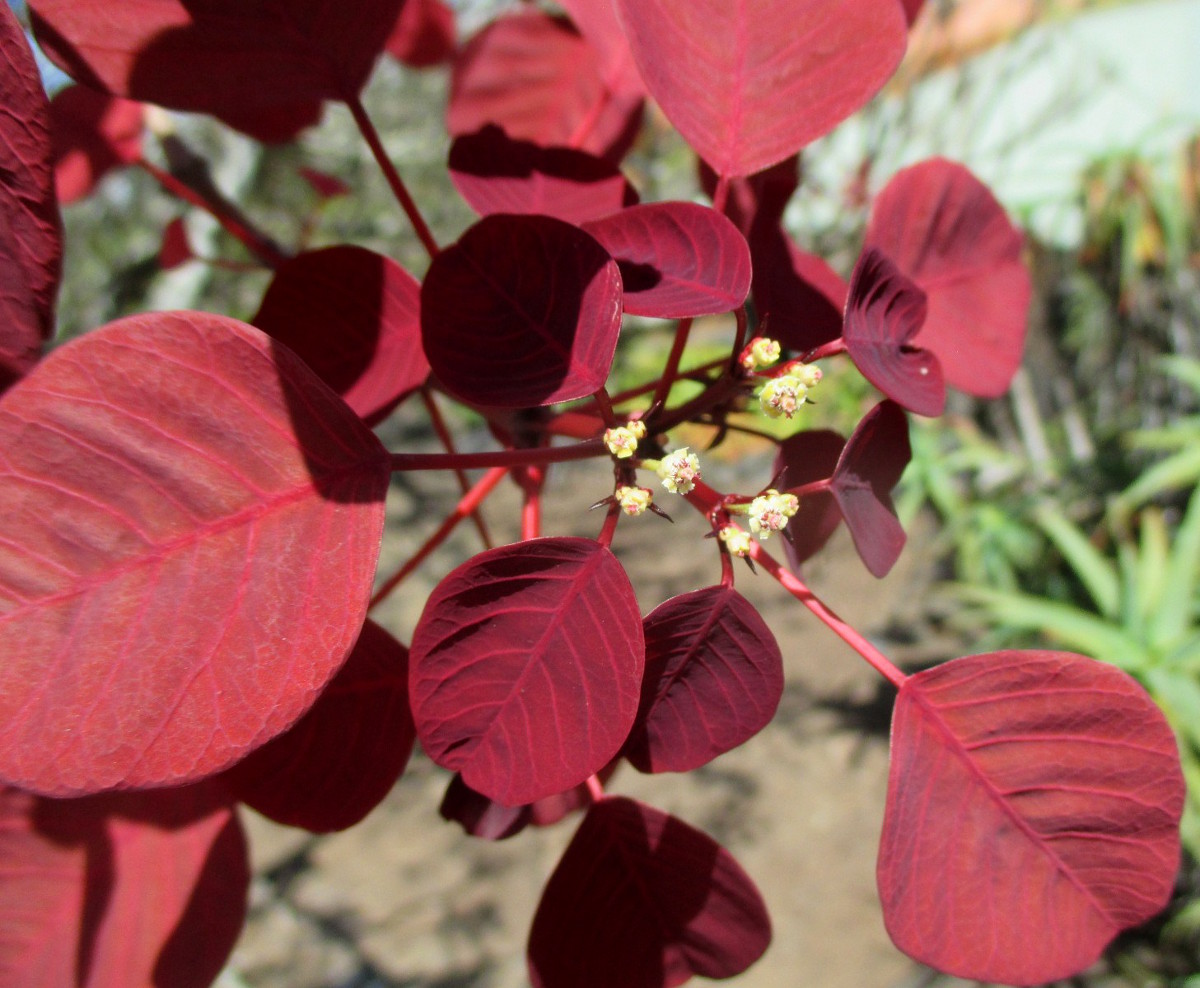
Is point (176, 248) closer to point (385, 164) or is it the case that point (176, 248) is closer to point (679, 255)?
point (385, 164)

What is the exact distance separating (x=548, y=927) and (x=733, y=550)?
21 cm

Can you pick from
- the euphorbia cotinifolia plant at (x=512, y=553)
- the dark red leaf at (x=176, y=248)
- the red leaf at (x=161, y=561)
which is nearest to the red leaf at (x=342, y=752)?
the euphorbia cotinifolia plant at (x=512, y=553)

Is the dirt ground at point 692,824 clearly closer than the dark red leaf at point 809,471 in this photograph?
No

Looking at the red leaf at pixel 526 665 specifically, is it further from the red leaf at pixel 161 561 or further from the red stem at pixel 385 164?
the red stem at pixel 385 164

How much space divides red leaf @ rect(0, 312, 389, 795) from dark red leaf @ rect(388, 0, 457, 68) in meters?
0.60

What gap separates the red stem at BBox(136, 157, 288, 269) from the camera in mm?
551

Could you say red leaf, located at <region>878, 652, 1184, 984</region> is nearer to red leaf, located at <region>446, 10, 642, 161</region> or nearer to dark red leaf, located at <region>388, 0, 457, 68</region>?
red leaf, located at <region>446, 10, 642, 161</region>

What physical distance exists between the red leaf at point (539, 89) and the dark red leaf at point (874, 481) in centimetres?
35

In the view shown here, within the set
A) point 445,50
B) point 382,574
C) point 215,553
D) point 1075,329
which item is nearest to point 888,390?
point 215,553

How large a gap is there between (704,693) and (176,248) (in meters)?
0.62

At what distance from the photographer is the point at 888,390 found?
1.02ft

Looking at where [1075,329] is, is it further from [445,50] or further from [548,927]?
[548,927]

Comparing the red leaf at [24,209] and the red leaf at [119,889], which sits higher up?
the red leaf at [24,209]

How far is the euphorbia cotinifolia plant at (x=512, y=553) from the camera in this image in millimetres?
265
